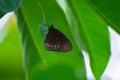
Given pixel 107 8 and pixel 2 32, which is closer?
pixel 107 8

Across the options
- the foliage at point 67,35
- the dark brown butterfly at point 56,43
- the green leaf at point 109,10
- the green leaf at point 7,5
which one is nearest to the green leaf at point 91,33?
the foliage at point 67,35

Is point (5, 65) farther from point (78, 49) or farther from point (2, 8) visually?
point (2, 8)

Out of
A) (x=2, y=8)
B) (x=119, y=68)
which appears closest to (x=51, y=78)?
(x=2, y=8)

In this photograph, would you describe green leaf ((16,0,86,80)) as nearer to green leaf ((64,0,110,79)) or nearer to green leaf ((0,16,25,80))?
green leaf ((64,0,110,79))

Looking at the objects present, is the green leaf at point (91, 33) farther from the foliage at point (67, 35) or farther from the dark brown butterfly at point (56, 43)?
the dark brown butterfly at point (56, 43)

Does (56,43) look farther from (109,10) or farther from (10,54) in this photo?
(10,54)

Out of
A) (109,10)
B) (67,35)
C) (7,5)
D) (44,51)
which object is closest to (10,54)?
(44,51)

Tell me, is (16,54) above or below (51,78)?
above
